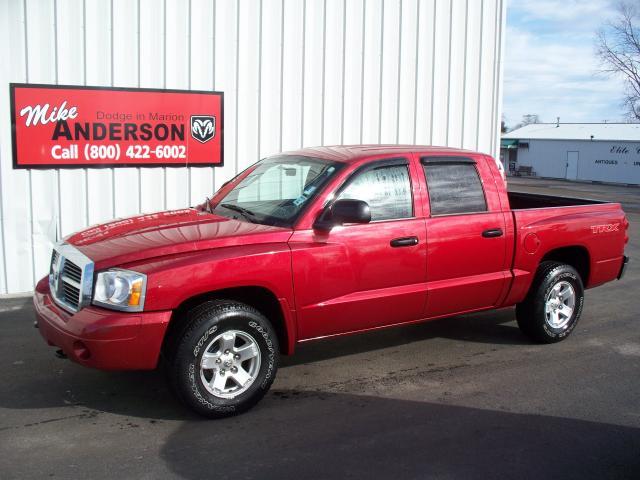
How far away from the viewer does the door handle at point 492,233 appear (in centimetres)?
580

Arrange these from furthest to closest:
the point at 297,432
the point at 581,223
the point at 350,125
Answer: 1. the point at 350,125
2. the point at 581,223
3. the point at 297,432

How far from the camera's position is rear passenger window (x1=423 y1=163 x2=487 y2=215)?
5.64m

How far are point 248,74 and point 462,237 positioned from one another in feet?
15.6

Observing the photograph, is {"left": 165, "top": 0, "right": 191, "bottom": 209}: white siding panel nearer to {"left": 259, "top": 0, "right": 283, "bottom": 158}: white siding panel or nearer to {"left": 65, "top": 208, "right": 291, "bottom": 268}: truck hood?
{"left": 259, "top": 0, "right": 283, "bottom": 158}: white siding panel

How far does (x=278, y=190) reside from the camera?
5586mm

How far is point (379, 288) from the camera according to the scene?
208 inches

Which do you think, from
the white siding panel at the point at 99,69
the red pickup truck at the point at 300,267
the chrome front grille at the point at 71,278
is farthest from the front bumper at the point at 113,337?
the white siding panel at the point at 99,69

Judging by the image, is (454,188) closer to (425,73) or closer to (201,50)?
(201,50)

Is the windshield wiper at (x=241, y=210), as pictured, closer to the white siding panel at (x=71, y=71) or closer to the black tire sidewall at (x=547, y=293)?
the black tire sidewall at (x=547, y=293)

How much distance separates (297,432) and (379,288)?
1.36 metres

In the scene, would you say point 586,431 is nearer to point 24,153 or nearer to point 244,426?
point 244,426

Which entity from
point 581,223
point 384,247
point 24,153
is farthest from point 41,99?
point 581,223

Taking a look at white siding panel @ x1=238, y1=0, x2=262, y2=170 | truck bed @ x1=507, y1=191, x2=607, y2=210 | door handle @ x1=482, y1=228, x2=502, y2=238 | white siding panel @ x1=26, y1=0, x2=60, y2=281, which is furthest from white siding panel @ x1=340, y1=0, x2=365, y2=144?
door handle @ x1=482, y1=228, x2=502, y2=238

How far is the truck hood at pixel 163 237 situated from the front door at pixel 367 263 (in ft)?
1.11
